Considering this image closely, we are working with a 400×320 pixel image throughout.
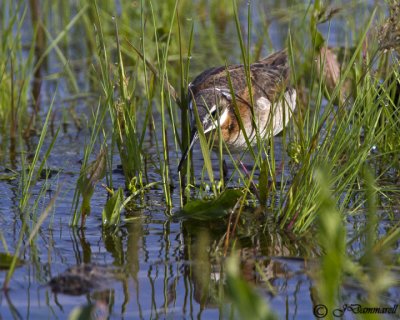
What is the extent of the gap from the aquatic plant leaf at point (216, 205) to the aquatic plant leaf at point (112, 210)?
0.43 meters

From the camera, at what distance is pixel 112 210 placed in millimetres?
5238

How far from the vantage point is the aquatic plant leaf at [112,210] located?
5.21 meters

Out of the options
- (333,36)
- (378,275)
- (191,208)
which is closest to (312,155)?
(191,208)

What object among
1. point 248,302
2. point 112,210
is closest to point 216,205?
point 112,210

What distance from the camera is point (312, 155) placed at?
5465 mm

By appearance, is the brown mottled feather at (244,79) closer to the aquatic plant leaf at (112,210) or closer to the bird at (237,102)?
the bird at (237,102)

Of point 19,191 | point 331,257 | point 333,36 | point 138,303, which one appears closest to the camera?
point 331,257

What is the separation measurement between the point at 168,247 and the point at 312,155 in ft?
3.63

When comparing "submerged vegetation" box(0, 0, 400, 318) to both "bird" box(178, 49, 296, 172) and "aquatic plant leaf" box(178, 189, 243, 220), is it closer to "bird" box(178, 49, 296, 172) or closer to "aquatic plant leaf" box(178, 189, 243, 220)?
"aquatic plant leaf" box(178, 189, 243, 220)

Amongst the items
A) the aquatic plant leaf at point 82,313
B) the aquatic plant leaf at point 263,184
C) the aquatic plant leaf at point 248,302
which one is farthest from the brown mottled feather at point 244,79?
the aquatic plant leaf at point 248,302

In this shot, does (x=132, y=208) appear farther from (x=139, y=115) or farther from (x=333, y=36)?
(x=333, y=36)

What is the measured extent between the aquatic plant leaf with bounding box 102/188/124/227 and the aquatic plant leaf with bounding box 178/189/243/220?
428 millimetres

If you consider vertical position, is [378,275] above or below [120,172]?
below

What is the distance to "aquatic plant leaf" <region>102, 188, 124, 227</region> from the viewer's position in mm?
5211
